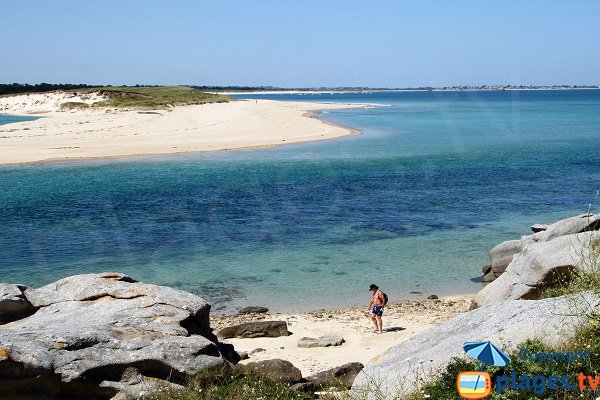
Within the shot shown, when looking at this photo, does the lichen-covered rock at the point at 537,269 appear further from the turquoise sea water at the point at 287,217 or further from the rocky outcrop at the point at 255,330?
the rocky outcrop at the point at 255,330

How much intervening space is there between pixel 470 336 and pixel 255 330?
7.66 metres

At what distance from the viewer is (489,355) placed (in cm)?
720

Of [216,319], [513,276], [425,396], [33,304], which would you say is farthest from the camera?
[216,319]

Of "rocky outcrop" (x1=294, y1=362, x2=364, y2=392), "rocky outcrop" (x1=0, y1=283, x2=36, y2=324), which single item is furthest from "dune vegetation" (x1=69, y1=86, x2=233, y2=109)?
"rocky outcrop" (x1=294, y1=362, x2=364, y2=392)

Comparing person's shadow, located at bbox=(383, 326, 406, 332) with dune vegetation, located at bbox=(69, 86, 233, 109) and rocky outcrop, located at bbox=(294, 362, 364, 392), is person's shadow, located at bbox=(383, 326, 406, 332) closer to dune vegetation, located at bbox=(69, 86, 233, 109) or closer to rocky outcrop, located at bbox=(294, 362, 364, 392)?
rocky outcrop, located at bbox=(294, 362, 364, 392)

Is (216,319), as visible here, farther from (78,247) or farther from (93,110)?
(93,110)

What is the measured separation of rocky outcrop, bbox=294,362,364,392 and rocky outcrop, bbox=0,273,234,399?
155 centimetres

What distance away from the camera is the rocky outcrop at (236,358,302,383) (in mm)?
11250

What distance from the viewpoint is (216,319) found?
57.2ft

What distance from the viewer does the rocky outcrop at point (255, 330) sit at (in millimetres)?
15523

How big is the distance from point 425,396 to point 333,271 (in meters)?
14.2

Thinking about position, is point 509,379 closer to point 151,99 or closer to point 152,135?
point 152,135

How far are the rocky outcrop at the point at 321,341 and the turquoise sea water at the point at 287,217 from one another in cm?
366

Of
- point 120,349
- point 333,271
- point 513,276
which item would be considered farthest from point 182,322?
point 333,271
